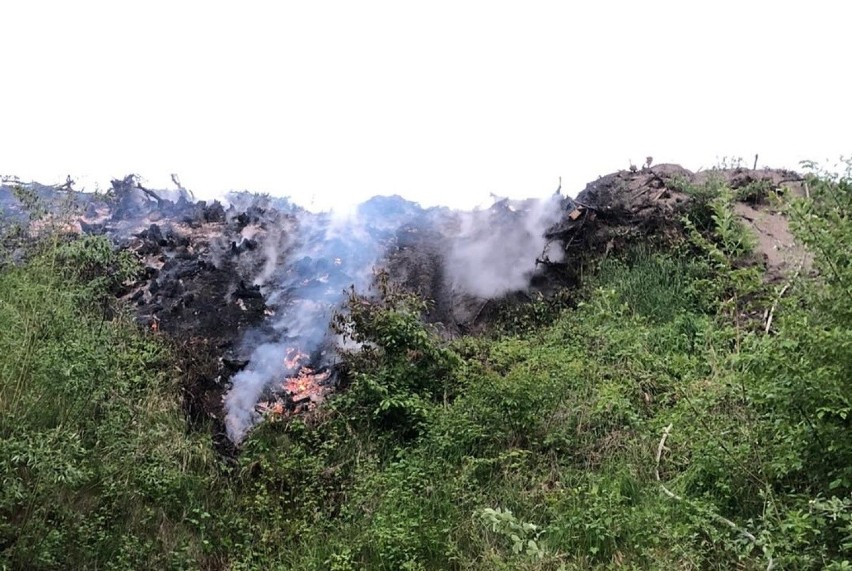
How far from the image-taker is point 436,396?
19.7 feet

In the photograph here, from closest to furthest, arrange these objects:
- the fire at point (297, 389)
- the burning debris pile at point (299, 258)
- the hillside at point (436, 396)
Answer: the hillside at point (436, 396) < the fire at point (297, 389) < the burning debris pile at point (299, 258)

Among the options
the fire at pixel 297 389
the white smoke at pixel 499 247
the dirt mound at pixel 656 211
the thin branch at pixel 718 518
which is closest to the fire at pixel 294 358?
the fire at pixel 297 389

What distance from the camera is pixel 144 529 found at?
4516mm

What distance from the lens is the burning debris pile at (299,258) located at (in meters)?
6.53

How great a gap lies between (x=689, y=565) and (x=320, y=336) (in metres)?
4.46

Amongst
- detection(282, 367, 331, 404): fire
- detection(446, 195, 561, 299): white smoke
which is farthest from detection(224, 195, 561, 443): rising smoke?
detection(282, 367, 331, 404): fire

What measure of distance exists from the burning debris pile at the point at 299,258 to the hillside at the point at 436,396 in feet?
0.14

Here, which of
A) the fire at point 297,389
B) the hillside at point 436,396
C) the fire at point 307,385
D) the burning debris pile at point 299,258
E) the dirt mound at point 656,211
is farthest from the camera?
the dirt mound at point 656,211

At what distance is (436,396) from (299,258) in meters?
3.30

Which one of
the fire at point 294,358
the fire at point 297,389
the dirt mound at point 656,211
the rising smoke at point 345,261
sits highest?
the dirt mound at point 656,211

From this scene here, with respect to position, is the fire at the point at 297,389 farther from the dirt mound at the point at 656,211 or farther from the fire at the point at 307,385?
the dirt mound at the point at 656,211

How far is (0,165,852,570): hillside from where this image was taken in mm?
3592

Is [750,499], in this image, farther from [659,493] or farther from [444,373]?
[444,373]

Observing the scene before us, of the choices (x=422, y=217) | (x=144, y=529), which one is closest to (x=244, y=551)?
(x=144, y=529)
